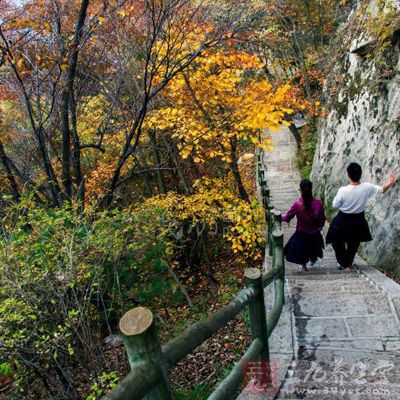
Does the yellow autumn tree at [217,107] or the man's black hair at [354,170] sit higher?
the yellow autumn tree at [217,107]

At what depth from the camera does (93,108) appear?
41.6ft

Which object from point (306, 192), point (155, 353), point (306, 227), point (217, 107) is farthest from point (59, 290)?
point (217, 107)

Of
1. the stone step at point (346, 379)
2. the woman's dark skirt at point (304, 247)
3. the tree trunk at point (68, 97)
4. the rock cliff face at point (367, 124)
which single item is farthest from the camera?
the rock cliff face at point (367, 124)

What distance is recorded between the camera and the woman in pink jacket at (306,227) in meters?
5.79

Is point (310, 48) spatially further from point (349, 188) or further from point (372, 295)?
point (372, 295)

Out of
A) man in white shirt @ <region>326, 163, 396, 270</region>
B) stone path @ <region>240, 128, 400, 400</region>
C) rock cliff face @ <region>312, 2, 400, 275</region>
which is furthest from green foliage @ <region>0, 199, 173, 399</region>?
rock cliff face @ <region>312, 2, 400, 275</region>

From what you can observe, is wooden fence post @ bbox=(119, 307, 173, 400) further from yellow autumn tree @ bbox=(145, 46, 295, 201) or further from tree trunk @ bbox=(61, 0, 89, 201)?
yellow autumn tree @ bbox=(145, 46, 295, 201)

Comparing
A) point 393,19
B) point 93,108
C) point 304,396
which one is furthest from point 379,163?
point 93,108

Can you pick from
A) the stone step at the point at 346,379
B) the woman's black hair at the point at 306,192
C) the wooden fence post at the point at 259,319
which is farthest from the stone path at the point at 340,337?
the woman's black hair at the point at 306,192

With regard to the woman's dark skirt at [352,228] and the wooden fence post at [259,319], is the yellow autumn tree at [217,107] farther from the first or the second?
the wooden fence post at [259,319]

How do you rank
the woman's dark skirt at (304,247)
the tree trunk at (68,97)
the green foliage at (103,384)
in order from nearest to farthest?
the green foliage at (103,384), the tree trunk at (68,97), the woman's dark skirt at (304,247)

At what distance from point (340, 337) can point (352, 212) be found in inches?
88.8

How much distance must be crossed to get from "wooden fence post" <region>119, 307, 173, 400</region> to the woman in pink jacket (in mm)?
4416

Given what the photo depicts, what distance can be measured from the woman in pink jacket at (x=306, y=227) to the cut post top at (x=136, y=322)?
174 inches
